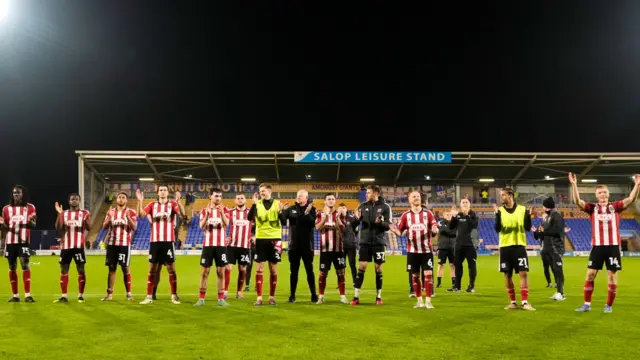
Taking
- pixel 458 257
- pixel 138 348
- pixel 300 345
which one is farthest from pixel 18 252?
pixel 458 257

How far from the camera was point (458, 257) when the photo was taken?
45.8 ft

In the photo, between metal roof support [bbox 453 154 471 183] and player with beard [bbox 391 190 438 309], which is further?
metal roof support [bbox 453 154 471 183]

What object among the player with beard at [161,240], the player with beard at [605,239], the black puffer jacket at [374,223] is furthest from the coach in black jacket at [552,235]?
the player with beard at [161,240]

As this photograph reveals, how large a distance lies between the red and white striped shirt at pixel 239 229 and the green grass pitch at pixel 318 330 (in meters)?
1.28

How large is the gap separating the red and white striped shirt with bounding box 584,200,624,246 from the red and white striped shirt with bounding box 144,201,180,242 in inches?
304

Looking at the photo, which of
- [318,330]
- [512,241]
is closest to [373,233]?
[512,241]

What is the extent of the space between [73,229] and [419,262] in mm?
7122

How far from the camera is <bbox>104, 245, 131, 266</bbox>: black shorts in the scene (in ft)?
37.0

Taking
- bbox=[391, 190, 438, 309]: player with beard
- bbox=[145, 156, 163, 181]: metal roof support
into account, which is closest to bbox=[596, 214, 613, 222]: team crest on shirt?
bbox=[391, 190, 438, 309]: player with beard

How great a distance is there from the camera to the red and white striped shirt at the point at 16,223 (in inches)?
449

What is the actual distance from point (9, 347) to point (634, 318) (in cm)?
890

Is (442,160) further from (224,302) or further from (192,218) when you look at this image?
(224,302)

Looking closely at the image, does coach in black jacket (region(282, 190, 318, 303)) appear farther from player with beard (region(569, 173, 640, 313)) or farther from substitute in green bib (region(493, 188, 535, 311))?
player with beard (region(569, 173, 640, 313))

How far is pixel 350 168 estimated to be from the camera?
4303 centimetres
